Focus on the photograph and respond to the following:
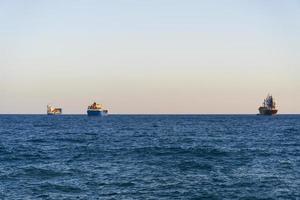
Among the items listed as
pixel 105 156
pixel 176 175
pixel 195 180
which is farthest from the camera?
pixel 105 156

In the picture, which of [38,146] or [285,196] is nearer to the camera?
[285,196]

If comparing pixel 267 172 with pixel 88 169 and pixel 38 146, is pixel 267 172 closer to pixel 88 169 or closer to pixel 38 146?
pixel 88 169

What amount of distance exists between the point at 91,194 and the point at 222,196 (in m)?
9.12

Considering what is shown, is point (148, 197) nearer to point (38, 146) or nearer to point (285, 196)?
point (285, 196)

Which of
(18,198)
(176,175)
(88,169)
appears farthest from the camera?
(88,169)

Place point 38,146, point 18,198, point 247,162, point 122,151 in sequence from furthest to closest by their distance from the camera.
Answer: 1. point 38,146
2. point 122,151
3. point 247,162
4. point 18,198

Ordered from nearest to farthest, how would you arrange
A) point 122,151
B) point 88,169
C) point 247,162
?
point 88,169
point 247,162
point 122,151

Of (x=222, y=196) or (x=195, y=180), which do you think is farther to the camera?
(x=195, y=180)

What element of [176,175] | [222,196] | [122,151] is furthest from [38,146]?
[222,196]

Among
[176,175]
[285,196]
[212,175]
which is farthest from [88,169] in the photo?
[285,196]

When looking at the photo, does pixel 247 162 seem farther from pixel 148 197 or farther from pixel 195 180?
pixel 148 197

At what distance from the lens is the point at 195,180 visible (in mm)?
38969

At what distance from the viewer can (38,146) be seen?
2594 inches

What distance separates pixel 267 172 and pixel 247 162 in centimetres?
655
